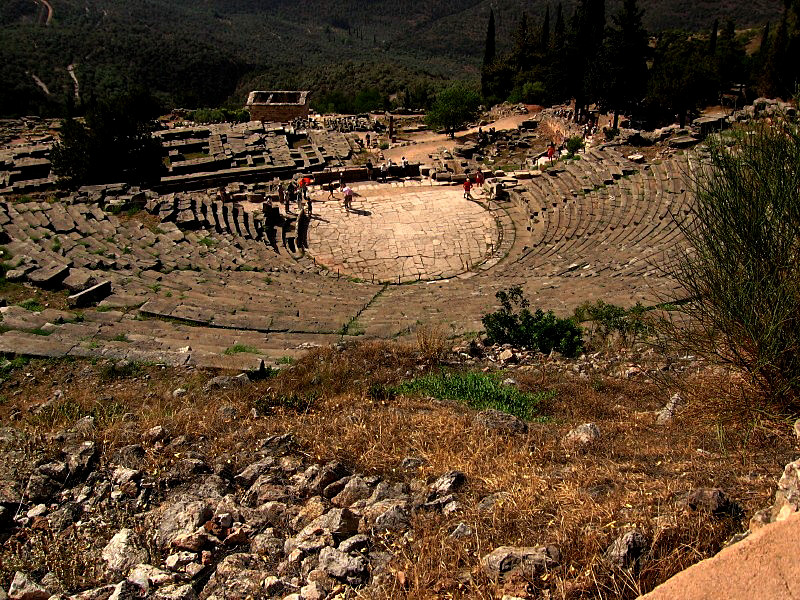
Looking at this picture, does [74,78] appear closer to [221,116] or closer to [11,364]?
[221,116]

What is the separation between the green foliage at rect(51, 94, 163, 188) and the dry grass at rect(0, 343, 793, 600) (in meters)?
15.7

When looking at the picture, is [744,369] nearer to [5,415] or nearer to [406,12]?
[5,415]

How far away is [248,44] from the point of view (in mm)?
100250

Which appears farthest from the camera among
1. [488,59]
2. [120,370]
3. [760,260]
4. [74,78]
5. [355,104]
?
[74,78]

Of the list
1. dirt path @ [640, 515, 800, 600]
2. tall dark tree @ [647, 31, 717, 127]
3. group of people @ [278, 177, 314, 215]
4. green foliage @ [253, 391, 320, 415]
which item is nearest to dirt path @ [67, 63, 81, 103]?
group of people @ [278, 177, 314, 215]

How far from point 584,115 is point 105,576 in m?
32.9

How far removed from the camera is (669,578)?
3758 millimetres

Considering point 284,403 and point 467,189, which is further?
point 467,189

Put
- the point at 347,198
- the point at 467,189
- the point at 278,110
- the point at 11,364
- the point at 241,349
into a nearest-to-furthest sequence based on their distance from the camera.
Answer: the point at 11,364
the point at 241,349
the point at 347,198
the point at 467,189
the point at 278,110

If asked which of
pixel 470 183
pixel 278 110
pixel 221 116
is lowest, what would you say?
pixel 470 183

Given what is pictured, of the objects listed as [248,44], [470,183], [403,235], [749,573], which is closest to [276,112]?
[470,183]

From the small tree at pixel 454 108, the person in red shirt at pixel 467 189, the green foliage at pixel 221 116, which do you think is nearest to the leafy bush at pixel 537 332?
the person in red shirt at pixel 467 189

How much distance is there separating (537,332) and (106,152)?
18967mm

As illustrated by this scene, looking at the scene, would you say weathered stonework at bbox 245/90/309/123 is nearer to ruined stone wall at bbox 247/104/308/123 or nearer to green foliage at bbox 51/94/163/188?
ruined stone wall at bbox 247/104/308/123
